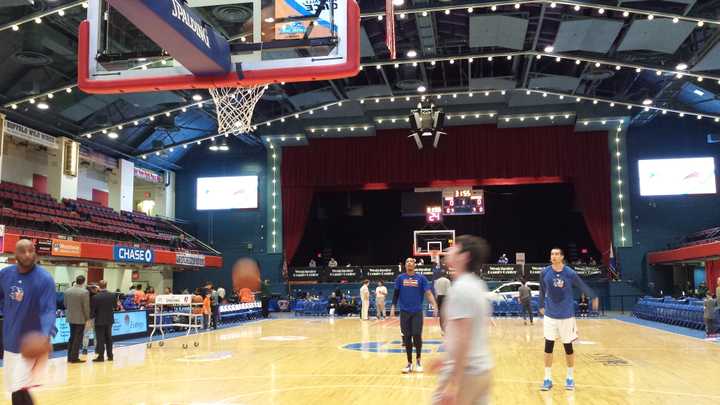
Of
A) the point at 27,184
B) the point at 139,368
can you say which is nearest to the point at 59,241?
the point at 27,184

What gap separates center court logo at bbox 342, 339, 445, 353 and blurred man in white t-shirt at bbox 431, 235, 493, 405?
335 inches

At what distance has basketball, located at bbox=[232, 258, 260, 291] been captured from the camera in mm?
30109

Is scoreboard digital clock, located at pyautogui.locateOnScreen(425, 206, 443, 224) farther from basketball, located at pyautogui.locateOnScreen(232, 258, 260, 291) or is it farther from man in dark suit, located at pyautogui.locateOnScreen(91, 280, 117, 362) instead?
man in dark suit, located at pyautogui.locateOnScreen(91, 280, 117, 362)

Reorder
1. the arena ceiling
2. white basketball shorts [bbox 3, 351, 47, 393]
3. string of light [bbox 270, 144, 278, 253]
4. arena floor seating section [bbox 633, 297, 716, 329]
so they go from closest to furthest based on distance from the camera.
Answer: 1. white basketball shorts [bbox 3, 351, 47, 393]
2. the arena ceiling
3. arena floor seating section [bbox 633, 297, 716, 329]
4. string of light [bbox 270, 144, 278, 253]

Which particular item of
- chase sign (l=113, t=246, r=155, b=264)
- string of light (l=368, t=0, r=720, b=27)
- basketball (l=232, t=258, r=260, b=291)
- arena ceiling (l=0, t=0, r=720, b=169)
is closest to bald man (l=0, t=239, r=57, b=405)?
arena ceiling (l=0, t=0, r=720, b=169)

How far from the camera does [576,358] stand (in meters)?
10.7

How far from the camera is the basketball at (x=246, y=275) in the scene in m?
30.1

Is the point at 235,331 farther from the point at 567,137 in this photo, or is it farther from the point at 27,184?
the point at 567,137

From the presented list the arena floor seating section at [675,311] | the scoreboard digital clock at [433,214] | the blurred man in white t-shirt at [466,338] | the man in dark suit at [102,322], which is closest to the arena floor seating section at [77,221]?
the man in dark suit at [102,322]

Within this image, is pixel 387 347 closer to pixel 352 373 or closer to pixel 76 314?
pixel 352 373

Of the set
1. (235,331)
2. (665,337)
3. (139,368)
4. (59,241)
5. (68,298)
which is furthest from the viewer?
(59,241)

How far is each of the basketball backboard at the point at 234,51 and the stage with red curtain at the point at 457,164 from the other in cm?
2139

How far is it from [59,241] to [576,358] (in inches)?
648

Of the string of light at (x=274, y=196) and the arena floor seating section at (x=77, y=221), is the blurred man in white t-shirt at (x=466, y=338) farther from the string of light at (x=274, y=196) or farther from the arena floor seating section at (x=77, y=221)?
the string of light at (x=274, y=196)
